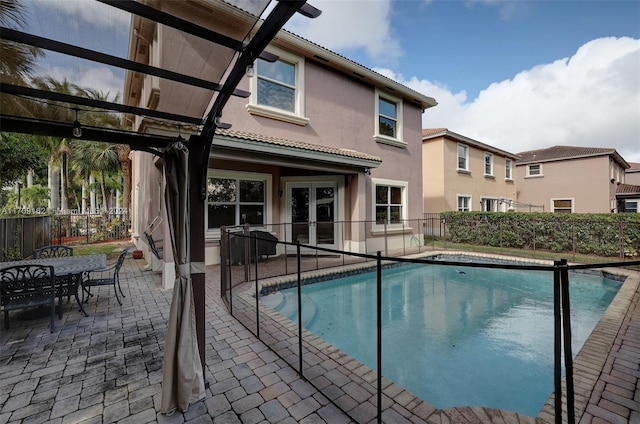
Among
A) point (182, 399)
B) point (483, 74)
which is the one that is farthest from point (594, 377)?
point (483, 74)

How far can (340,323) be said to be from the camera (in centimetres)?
534

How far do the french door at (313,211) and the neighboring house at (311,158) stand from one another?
0.04 meters

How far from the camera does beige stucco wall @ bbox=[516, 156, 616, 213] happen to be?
2008cm

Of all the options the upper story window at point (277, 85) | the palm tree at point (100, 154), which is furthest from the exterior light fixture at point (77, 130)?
the palm tree at point (100, 154)

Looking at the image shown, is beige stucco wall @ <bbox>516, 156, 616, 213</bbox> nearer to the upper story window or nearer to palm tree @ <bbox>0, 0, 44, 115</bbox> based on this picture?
the upper story window

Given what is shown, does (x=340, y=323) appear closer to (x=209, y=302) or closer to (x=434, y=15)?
(x=209, y=302)

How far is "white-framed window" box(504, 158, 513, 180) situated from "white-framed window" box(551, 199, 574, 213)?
13.6 ft

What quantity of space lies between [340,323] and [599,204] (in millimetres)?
25022

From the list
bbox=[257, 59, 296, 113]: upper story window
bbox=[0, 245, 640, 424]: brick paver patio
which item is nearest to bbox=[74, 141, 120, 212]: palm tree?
bbox=[257, 59, 296, 113]: upper story window

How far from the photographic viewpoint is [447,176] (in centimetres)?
1600

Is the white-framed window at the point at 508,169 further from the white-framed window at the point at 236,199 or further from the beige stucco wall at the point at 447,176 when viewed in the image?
the white-framed window at the point at 236,199

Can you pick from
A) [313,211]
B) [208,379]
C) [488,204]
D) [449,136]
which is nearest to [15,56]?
[208,379]

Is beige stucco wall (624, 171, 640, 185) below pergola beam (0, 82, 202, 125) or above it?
above

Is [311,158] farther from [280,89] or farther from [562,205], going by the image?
[562,205]
